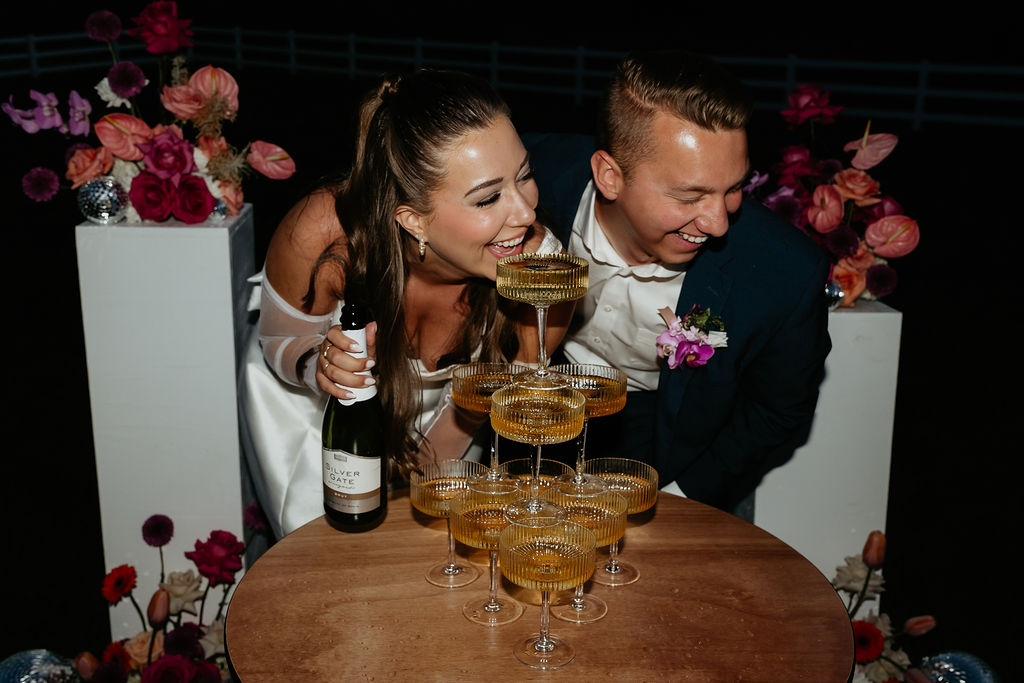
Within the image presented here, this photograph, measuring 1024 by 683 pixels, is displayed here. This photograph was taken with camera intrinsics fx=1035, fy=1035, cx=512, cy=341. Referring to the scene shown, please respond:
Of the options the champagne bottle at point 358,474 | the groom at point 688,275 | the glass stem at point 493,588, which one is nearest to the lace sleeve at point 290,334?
the champagne bottle at point 358,474

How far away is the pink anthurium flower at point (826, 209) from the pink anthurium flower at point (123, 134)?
1964mm

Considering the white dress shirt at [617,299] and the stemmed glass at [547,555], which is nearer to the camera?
the stemmed glass at [547,555]

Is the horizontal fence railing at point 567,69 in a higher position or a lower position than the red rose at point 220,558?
higher

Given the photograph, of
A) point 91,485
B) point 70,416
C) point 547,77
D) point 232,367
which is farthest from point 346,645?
point 547,77

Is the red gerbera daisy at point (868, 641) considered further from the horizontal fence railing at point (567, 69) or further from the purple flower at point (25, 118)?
A: the horizontal fence railing at point (567, 69)

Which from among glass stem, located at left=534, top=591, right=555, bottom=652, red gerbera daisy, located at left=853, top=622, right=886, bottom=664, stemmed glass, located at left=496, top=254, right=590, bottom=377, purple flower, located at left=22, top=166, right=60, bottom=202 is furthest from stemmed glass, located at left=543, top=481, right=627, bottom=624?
purple flower, located at left=22, top=166, right=60, bottom=202

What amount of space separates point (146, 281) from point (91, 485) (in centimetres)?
154

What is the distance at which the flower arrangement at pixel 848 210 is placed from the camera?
3.01m

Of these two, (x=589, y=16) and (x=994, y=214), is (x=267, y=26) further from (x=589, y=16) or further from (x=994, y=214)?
(x=994, y=214)

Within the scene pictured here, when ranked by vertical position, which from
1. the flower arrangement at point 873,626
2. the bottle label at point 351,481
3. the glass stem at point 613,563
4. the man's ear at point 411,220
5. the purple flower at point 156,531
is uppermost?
the man's ear at point 411,220

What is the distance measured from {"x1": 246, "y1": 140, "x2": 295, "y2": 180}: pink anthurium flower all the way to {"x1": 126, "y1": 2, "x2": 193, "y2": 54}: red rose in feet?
1.17

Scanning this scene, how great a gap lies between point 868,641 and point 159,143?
2363 mm

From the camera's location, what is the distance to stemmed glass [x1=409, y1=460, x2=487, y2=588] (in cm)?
199

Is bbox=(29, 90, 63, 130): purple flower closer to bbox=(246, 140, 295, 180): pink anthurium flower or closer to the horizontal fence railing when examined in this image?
bbox=(246, 140, 295, 180): pink anthurium flower
